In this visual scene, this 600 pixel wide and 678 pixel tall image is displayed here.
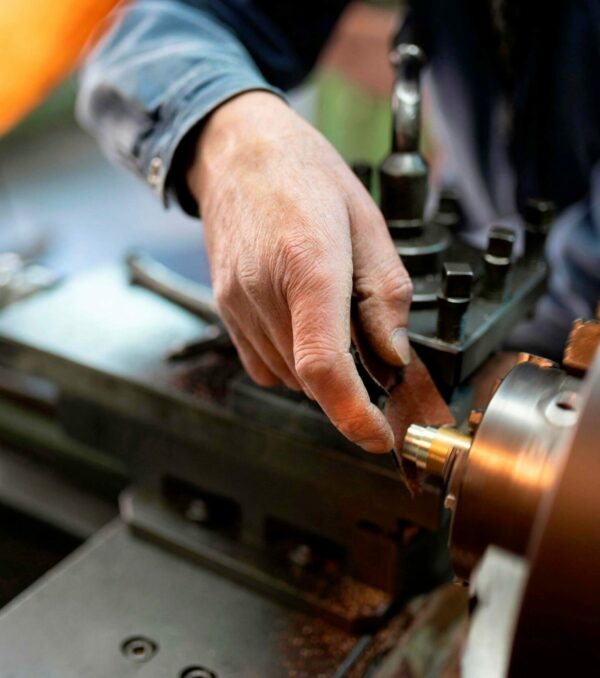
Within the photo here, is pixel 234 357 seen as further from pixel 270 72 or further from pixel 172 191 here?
pixel 270 72

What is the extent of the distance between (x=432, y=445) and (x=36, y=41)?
0.80 meters

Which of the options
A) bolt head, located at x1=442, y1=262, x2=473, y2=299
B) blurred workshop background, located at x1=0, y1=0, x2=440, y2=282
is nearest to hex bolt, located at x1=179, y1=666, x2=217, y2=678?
bolt head, located at x1=442, y1=262, x2=473, y2=299

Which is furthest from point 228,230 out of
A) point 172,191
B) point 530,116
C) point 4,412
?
point 530,116

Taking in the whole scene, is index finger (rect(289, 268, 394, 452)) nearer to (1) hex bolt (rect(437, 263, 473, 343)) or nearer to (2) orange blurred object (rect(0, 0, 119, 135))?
(1) hex bolt (rect(437, 263, 473, 343))

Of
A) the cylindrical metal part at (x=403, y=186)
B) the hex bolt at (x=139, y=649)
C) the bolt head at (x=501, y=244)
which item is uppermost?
the cylindrical metal part at (x=403, y=186)

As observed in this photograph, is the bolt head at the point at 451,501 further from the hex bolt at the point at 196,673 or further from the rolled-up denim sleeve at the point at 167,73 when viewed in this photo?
the rolled-up denim sleeve at the point at 167,73

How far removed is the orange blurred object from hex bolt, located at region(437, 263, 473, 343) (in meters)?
0.68

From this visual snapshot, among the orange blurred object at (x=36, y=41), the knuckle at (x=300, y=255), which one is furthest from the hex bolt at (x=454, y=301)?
the orange blurred object at (x=36, y=41)

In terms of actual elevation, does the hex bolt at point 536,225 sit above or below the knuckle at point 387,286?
below

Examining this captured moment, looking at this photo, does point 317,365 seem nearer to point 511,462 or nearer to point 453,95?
point 511,462

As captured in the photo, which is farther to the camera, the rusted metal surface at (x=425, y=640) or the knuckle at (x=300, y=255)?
the rusted metal surface at (x=425, y=640)

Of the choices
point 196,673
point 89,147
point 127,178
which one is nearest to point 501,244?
point 196,673

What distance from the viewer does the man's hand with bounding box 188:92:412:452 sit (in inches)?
20.7

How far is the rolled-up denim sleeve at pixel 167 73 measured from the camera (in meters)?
0.78
